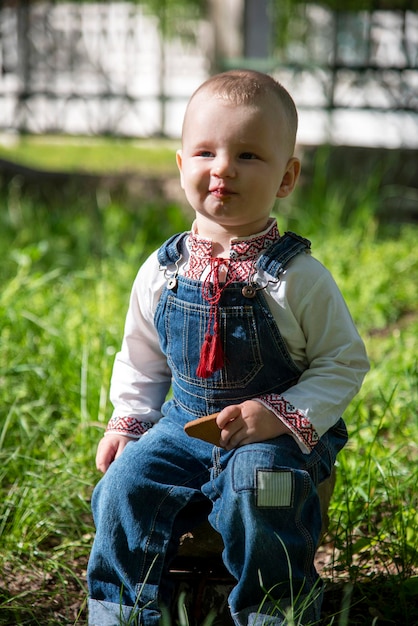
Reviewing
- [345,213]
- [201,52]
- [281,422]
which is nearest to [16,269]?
[345,213]

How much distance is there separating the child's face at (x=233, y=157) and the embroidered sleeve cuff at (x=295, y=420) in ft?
1.35

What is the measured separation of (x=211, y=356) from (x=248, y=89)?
58 centimetres

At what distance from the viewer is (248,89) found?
6.14 feet

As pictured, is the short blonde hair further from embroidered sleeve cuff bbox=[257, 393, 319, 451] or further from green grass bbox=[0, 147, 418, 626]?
green grass bbox=[0, 147, 418, 626]

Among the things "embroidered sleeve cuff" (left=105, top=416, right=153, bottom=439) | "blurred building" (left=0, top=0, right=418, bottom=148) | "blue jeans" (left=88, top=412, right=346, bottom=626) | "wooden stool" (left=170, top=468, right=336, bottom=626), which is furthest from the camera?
"blurred building" (left=0, top=0, right=418, bottom=148)

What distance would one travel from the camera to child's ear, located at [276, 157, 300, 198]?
199 cm

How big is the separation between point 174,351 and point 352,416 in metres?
1.09

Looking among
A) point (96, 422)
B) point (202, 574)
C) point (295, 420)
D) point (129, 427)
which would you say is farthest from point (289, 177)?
point (96, 422)

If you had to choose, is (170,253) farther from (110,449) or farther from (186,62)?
(186,62)

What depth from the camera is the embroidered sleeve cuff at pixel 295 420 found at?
181 cm

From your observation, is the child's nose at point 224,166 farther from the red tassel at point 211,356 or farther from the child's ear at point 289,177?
the red tassel at point 211,356

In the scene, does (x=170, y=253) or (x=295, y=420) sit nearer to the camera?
(x=295, y=420)

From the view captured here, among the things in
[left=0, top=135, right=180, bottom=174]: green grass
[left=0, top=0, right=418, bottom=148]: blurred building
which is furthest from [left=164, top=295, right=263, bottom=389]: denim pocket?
[left=0, top=135, right=180, bottom=174]: green grass

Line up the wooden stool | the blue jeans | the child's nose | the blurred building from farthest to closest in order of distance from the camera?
the blurred building < the wooden stool < the child's nose < the blue jeans
